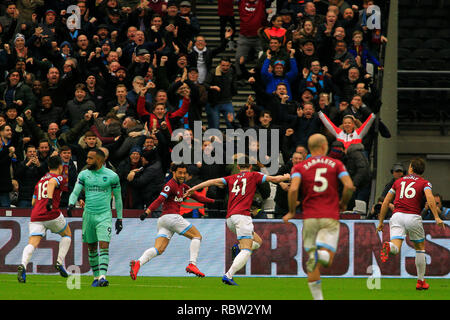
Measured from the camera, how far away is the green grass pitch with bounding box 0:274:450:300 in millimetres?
13281

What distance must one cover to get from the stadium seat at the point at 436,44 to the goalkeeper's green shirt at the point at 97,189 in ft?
48.4

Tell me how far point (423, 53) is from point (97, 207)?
14.8 m

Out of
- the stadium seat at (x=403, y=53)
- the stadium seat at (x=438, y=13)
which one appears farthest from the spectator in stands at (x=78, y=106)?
the stadium seat at (x=438, y=13)

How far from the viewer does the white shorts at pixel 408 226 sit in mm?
15398

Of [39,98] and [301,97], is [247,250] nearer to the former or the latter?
[301,97]

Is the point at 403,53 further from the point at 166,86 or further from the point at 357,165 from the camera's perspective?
the point at 357,165

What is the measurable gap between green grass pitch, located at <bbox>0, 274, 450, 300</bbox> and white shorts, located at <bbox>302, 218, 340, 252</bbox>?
2058 millimetres

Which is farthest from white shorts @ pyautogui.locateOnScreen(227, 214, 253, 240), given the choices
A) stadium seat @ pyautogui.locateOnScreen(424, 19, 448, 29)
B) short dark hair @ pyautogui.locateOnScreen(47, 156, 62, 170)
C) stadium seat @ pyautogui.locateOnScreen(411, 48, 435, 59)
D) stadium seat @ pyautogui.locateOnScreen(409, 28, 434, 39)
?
stadium seat @ pyautogui.locateOnScreen(424, 19, 448, 29)

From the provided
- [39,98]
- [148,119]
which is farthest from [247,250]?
[39,98]

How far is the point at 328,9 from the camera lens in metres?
22.3

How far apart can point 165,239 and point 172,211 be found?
52 centimetres

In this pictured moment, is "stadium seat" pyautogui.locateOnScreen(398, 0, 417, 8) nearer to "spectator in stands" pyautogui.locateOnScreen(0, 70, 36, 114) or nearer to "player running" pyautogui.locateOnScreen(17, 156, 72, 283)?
"spectator in stands" pyautogui.locateOnScreen(0, 70, 36, 114)

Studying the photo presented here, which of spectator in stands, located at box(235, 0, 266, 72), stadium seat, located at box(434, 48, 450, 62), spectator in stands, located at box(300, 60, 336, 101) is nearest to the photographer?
spectator in stands, located at box(300, 60, 336, 101)

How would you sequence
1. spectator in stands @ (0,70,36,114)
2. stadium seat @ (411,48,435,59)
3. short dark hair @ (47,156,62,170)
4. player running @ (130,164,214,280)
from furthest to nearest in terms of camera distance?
stadium seat @ (411,48,435,59)
spectator in stands @ (0,70,36,114)
player running @ (130,164,214,280)
short dark hair @ (47,156,62,170)
